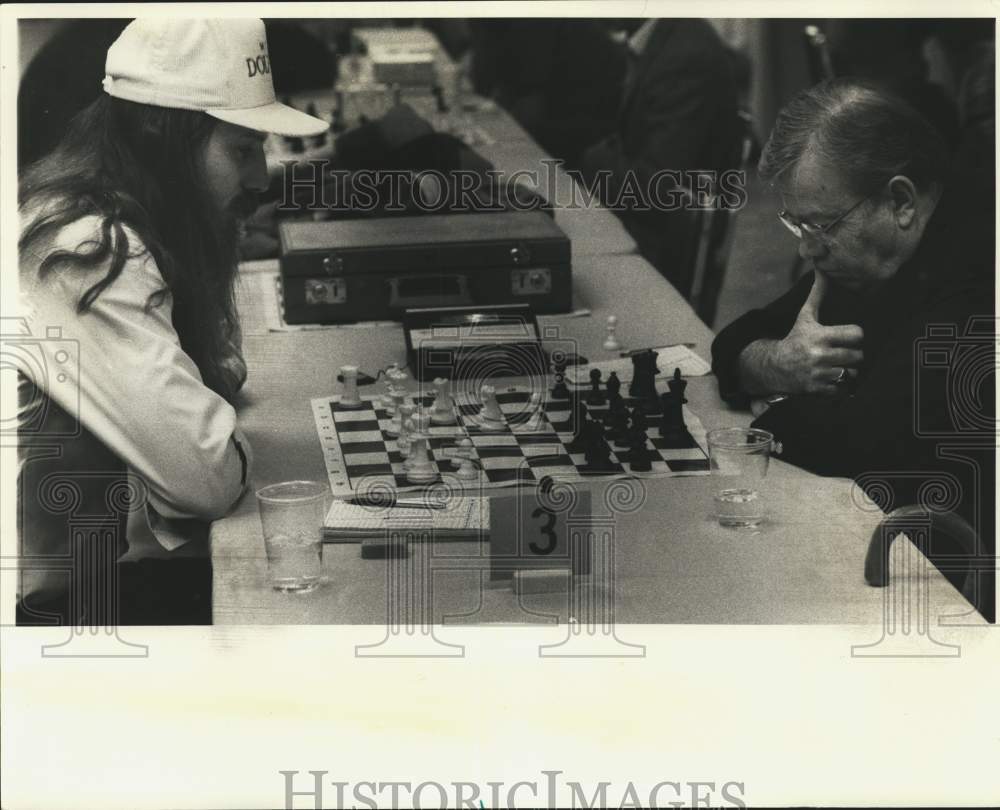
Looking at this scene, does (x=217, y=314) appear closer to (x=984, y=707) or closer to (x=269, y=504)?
(x=269, y=504)

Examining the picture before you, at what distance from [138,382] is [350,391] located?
506 millimetres

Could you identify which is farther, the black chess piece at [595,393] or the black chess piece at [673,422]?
the black chess piece at [595,393]

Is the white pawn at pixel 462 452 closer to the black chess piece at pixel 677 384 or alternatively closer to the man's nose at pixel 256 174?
the black chess piece at pixel 677 384

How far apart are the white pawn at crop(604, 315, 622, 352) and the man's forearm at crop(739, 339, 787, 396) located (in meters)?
0.36

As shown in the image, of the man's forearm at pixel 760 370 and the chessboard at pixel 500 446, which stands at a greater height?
the man's forearm at pixel 760 370

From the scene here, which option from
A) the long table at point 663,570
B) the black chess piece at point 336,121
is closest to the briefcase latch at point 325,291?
the long table at point 663,570

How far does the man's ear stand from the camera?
2859mm

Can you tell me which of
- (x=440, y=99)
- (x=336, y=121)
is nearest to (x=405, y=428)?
(x=336, y=121)

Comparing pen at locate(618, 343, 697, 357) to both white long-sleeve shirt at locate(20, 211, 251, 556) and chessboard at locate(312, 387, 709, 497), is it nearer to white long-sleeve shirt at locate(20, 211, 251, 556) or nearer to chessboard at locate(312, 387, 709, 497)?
chessboard at locate(312, 387, 709, 497)

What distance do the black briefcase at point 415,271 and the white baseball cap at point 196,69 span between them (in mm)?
646

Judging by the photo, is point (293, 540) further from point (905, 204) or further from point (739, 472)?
point (905, 204)

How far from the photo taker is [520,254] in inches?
137

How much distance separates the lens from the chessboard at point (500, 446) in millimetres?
2750

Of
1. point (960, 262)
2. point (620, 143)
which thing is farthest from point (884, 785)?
point (620, 143)
